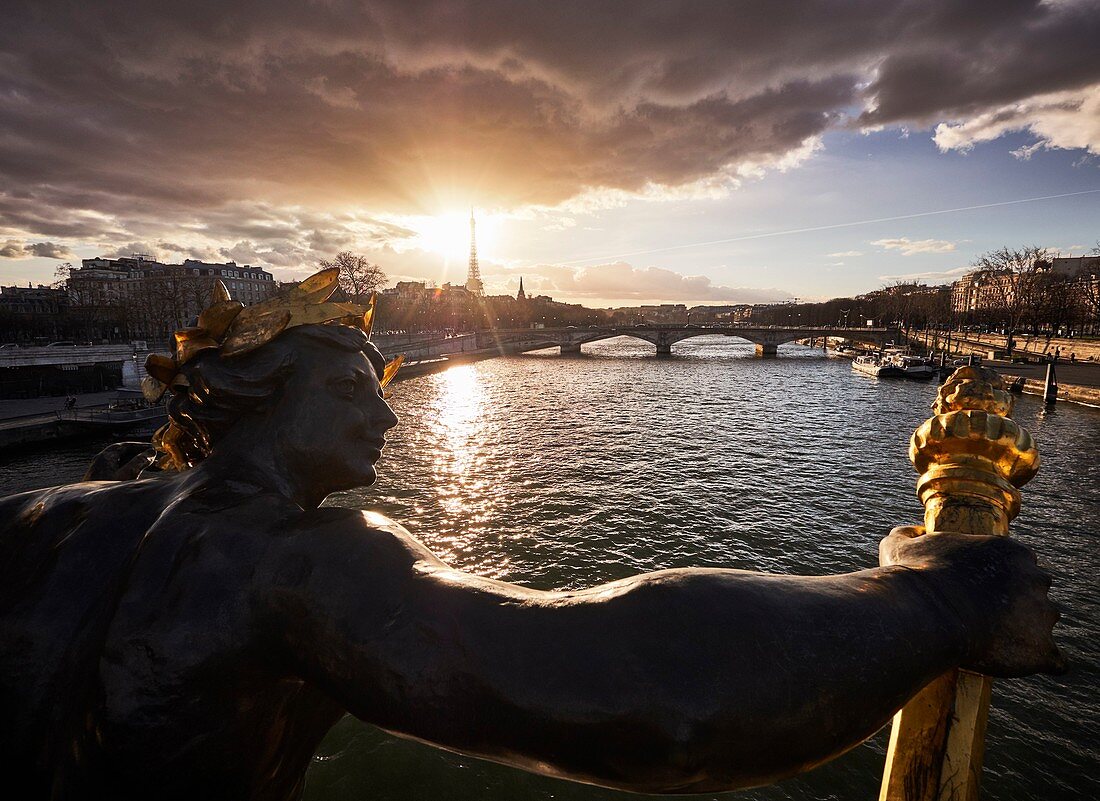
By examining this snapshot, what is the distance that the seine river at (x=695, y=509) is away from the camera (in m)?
7.75

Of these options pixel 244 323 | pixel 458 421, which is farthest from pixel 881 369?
pixel 244 323

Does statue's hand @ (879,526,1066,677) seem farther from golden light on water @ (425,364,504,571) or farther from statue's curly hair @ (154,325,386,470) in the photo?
golden light on water @ (425,364,504,571)

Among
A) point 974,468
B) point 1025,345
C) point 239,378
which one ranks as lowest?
point 1025,345

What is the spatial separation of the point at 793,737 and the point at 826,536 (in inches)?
643

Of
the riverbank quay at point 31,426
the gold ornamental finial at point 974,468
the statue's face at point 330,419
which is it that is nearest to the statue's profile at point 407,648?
the statue's face at point 330,419

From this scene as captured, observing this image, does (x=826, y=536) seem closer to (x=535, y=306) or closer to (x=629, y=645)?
(x=629, y=645)

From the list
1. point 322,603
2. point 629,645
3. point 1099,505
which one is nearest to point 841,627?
point 629,645

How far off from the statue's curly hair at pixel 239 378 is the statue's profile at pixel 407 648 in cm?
16

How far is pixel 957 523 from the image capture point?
1.41 meters

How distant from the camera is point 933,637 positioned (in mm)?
953

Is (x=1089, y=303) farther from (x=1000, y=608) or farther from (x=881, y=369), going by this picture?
(x=1000, y=608)

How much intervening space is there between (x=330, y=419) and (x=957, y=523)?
65.6 inches

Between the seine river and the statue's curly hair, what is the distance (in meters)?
7.71

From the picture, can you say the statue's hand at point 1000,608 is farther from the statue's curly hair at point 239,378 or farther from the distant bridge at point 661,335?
the distant bridge at point 661,335
